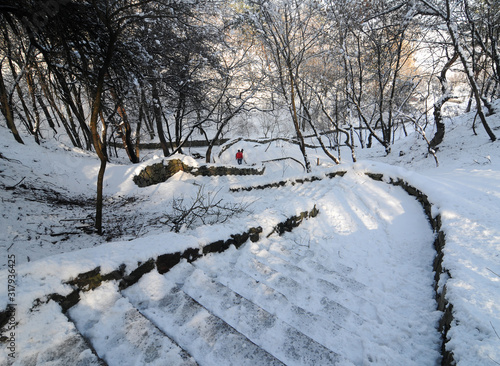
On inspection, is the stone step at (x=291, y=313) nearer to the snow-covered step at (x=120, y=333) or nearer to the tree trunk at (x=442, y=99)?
the snow-covered step at (x=120, y=333)

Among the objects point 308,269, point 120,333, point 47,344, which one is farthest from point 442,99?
point 47,344

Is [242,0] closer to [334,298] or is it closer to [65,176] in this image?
[65,176]

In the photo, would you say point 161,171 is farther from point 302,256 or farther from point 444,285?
point 444,285

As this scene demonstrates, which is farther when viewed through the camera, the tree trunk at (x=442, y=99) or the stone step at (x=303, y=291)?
the tree trunk at (x=442, y=99)

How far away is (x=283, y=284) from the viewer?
232 cm

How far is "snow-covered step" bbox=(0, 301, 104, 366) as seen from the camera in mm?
1277

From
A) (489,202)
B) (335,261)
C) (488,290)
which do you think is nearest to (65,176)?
(335,261)

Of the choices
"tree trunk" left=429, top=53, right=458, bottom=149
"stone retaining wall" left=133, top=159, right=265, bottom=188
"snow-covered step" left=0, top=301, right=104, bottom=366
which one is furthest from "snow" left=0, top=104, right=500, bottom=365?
"tree trunk" left=429, top=53, right=458, bottom=149

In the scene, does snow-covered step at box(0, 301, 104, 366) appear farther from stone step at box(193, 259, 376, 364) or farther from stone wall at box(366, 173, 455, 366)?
stone wall at box(366, 173, 455, 366)

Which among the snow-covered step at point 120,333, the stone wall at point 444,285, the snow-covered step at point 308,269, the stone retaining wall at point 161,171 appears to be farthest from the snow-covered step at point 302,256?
the stone retaining wall at point 161,171

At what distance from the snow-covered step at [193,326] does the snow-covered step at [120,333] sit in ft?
0.31

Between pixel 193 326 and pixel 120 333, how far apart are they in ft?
1.56

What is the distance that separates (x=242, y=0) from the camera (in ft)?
25.8

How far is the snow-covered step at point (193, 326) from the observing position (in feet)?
4.77
